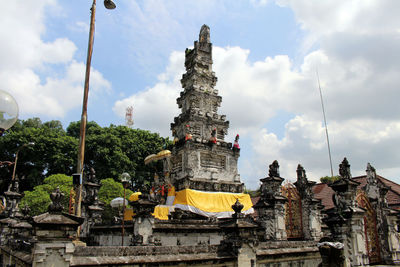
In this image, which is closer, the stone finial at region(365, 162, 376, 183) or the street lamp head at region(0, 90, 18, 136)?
the street lamp head at region(0, 90, 18, 136)

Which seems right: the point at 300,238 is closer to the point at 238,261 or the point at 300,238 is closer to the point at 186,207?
the point at 238,261

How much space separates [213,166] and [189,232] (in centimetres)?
930

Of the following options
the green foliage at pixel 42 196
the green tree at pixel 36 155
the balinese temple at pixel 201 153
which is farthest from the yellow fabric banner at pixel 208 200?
the green tree at pixel 36 155

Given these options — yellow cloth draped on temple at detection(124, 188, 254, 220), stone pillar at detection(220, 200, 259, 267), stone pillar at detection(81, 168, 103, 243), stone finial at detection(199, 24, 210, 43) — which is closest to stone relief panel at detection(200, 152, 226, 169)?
yellow cloth draped on temple at detection(124, 188, 254, 220)

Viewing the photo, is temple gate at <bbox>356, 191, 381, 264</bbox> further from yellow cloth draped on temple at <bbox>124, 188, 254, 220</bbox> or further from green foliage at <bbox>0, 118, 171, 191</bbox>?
green foliage at <bbox>0, 118, 171, 191</bbox>

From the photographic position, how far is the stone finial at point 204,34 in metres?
31.8

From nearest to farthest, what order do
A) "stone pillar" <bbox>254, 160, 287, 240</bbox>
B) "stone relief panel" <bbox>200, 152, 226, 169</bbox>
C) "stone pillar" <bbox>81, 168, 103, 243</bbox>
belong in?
1. "stone pillar" <bbox>254, 160, 287, 240</bbox>
2. "stone pillar" <bbox>81, 168, 103, 243</bbox>
3. "stone relief panel" <bbox>200, 152, 226, 169</bbox>

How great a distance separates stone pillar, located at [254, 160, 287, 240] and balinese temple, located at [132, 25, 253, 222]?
8.14 meters

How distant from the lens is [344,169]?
42.5 ft

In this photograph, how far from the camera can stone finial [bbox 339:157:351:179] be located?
1273cm

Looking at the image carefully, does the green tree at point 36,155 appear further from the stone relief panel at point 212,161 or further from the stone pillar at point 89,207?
the stone relief panel at point 212,161

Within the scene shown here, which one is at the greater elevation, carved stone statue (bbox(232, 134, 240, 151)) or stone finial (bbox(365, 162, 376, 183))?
carved stone statue (bbox(232, 134, 240, 151))

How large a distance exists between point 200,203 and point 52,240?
52.0 ft

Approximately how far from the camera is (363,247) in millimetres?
11930
